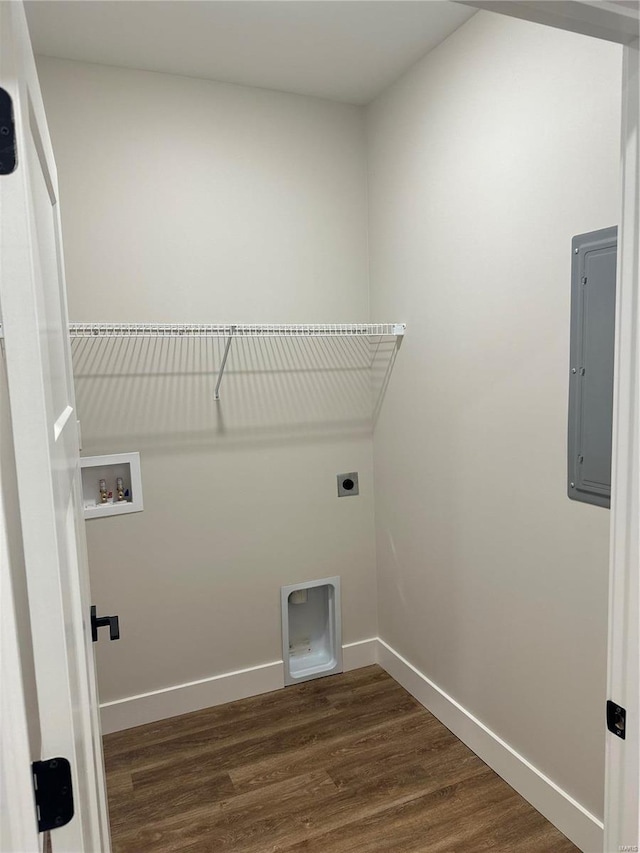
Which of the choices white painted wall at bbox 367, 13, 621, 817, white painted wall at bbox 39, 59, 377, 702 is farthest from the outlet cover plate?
white painted wall at bbox 367, 13, 621, 817

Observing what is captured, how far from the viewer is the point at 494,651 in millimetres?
2111

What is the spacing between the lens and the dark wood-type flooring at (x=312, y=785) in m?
1.87

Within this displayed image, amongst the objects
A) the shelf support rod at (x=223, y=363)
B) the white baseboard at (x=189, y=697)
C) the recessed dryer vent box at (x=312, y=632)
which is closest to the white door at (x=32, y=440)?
the shelf support rod at (x=223, y=363)

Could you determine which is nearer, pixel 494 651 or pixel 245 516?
pixel 494 651

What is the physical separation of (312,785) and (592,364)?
1.72 metres

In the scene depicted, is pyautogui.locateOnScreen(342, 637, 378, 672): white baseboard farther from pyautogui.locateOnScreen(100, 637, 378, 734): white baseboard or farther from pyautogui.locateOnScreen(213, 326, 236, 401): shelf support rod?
pyautogui.locateOnScreen(213, 326, 236, 401): shelf support rod

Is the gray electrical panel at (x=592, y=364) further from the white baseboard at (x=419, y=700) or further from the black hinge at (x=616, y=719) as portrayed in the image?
the white baseboard at (x=419, y=700)

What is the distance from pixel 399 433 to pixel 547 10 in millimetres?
1885

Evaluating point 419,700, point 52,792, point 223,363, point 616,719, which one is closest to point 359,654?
point 419,700

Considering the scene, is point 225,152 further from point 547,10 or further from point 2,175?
point 2,175

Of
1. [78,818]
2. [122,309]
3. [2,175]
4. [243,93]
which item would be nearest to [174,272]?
[122,309]

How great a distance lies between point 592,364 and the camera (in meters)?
1.62

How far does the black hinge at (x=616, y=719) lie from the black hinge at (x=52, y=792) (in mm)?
827

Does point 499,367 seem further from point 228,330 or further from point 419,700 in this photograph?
point 419,700
